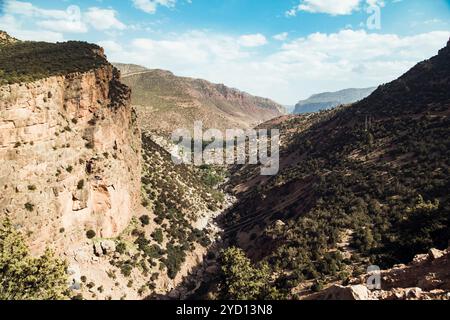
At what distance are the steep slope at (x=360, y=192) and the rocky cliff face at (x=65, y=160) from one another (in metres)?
20.9

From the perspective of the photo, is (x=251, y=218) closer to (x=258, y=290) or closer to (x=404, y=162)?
(x=404, y=162)

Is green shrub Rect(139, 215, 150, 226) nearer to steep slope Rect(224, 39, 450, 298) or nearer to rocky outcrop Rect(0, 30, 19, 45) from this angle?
steep slope Rect(224, 39, 450, 298)

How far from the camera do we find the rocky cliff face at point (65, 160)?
33.5 m

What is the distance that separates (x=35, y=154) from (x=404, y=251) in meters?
36.6

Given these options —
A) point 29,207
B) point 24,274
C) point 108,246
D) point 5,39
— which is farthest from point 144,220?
point 5,39

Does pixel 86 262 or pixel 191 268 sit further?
pixel 191 268

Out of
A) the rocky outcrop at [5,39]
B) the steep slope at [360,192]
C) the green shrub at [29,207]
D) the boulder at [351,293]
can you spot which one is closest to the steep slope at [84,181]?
the green shrub at [29,207]

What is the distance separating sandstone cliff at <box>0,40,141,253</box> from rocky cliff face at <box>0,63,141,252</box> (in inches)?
3.3

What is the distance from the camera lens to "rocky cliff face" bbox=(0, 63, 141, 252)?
33469mm

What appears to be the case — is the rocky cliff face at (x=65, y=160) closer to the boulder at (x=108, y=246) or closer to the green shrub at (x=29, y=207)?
the green shrub at (x=29, y=207)

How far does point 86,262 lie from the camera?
128 feet

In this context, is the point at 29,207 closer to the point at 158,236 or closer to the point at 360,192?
the point at 158,236

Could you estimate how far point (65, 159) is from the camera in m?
39.2
